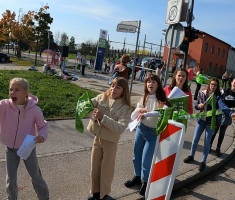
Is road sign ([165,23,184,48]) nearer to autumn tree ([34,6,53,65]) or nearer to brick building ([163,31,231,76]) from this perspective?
autumn tree ([34,6,53,65])

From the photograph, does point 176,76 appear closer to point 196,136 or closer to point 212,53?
point 196,136

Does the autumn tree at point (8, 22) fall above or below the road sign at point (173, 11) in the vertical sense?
above

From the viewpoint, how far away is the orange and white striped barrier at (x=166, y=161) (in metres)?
3.10

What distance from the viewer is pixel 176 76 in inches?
195

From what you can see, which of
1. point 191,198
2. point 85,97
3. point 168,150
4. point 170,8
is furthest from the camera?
Answer: point 170,8

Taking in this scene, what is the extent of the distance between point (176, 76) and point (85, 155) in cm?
231

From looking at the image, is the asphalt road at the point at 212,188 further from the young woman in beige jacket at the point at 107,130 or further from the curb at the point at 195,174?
the young woman in beige jacket at the point at 107,130

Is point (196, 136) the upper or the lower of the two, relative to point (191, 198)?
upper

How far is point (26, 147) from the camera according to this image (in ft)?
9.84

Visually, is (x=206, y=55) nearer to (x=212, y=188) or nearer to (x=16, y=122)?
(x=212, y=188)

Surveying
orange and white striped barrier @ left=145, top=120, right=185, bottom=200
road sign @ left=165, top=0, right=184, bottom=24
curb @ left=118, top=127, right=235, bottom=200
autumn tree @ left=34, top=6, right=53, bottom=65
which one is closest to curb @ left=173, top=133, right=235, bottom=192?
curb @ left=118, top=127, right=235, bottom=200

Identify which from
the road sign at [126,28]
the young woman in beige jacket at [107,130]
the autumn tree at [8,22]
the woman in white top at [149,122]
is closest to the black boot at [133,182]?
the woman in white top at [149,122]

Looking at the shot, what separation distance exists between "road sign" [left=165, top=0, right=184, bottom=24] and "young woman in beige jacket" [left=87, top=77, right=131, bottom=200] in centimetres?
415

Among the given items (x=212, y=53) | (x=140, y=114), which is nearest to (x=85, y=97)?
(x=140, y=114)
